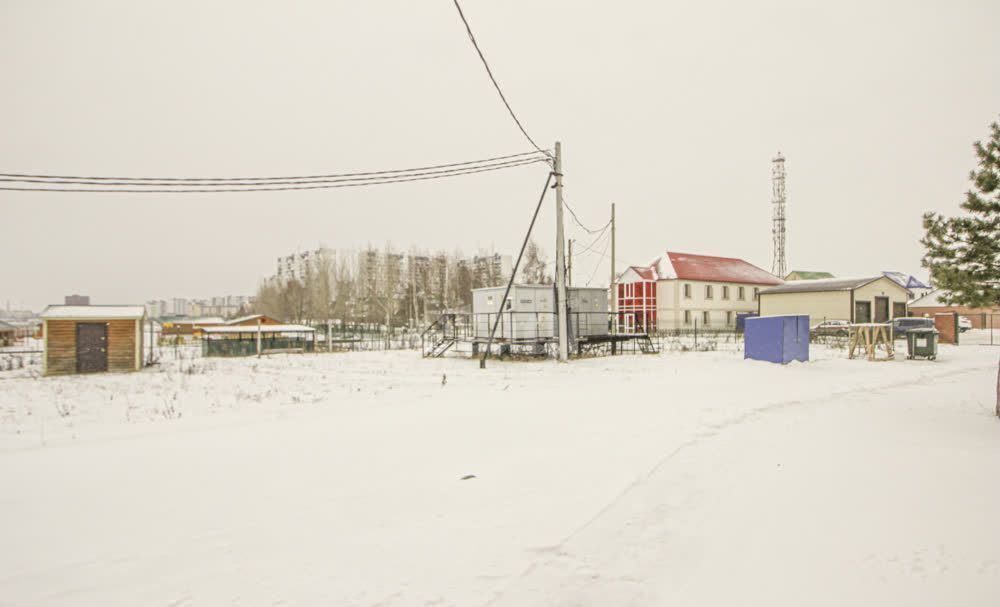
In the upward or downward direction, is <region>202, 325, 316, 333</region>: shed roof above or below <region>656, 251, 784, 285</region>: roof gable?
below

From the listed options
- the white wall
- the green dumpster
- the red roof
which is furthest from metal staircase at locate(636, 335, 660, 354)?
the red roof

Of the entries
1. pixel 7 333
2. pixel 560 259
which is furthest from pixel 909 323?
pixel 7 333

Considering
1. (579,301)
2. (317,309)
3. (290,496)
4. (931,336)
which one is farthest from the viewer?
(317,309)

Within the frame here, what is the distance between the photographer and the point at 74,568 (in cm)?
351

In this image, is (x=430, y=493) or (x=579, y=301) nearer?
(x=430, y=493)

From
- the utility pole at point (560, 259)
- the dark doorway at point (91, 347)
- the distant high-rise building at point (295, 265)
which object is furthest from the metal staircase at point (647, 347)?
the distant high-rise building at point (295, 265)

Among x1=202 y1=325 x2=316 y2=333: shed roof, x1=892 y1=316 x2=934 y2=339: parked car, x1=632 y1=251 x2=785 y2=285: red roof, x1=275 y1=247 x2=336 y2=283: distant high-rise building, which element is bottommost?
x1=202 y1=325 x2=316 y2=333: shed roof

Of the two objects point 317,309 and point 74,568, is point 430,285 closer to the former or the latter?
point 317,309

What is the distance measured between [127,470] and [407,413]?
4.11 metres

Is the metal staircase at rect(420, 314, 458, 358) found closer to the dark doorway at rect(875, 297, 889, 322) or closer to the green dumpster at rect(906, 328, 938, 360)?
the green dumpster at rect(906, 328, 938, 360)

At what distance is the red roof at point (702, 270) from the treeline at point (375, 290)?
831 inches

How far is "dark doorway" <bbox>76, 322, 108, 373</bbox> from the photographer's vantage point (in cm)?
2061

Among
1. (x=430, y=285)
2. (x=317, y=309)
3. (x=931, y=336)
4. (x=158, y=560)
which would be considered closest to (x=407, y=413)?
(x=158, y=560)

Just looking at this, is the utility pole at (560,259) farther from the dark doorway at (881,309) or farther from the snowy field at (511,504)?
the dark doorway at (881,309)
